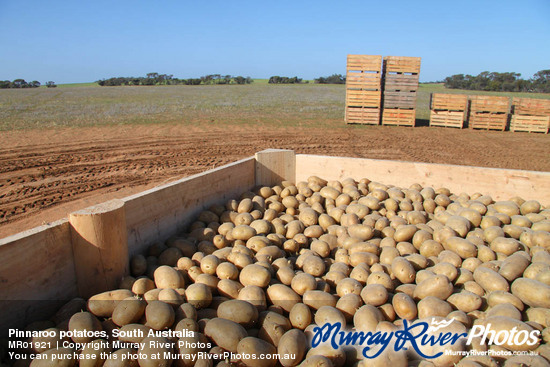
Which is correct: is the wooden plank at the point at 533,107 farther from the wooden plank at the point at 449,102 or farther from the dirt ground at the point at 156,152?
the wooden plank at the point at 449,102

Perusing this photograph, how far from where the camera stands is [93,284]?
10.6 feet

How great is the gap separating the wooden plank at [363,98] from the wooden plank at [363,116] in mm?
222

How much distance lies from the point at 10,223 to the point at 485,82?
66.0 metres

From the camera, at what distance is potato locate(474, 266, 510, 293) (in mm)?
3115

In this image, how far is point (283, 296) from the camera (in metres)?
3.05

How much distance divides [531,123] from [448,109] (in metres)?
3.27

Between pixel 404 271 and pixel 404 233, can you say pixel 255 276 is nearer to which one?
pixel 404 271

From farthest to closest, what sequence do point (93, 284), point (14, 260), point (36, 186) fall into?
1. point (36, 186)
2. point (93, 284)
3. point (14, 260)

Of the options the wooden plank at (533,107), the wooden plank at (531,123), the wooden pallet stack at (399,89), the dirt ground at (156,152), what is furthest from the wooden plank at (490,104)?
the wooden pallet stack at (399,89)

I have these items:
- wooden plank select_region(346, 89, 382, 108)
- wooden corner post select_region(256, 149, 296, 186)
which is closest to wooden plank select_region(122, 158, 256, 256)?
wooden corner post select_region(256, 149, 296, 186)

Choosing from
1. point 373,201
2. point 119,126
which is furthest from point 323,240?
point 119,126

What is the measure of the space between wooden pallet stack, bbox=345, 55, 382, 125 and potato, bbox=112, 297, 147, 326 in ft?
48.7

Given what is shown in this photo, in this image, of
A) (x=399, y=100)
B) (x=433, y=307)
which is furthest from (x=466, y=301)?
(x=399, y=100)

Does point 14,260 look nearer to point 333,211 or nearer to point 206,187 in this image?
point 206,187
